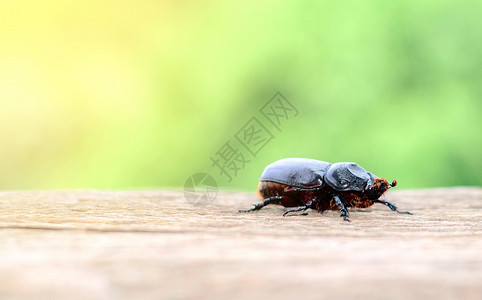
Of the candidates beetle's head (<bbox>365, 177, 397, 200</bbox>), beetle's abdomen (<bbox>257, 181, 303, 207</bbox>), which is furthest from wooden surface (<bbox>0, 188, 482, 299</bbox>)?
beetle's abdomen (<bbox>257, 181, 303, 207</bbox>)

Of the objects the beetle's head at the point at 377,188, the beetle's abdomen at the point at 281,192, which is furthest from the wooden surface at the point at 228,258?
the beetle's abdomen at the point at 281,192

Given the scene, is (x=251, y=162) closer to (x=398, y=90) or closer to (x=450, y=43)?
(x=398, y=90)

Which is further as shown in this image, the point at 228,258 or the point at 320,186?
the point at 320,186

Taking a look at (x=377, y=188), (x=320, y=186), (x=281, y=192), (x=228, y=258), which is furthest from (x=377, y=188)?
(x=228, y=258)

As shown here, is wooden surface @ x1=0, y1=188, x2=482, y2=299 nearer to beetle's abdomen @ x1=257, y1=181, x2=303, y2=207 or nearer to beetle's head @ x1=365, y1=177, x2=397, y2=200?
beetle's head @ x1=365, y1=177, x2=397, y2=200

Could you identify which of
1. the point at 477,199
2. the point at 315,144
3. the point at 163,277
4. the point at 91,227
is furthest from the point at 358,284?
the point at 315,144

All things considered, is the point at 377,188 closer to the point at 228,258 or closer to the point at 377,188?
the point at 377,188
